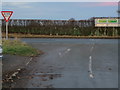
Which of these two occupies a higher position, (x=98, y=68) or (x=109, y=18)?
(x=109, y=18)

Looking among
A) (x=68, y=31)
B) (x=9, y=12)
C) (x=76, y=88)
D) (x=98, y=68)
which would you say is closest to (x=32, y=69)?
(x=98, y=68)

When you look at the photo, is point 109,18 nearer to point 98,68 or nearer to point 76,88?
point 98,68

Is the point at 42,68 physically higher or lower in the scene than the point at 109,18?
lower

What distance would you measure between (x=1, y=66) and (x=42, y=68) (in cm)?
181

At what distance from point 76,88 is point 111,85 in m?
1.27

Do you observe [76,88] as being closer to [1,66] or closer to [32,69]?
[32,69]

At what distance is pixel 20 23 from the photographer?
44562 mm

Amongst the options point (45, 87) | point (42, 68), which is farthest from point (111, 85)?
point (42, 68)

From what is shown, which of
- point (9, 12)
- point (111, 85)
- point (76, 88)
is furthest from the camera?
point (9, 12)

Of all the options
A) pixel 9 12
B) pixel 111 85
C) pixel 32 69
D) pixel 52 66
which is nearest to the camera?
pixel 111 85

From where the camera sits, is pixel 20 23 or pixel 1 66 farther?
pixel 20 23

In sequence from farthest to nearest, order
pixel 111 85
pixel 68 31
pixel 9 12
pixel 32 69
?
1. pixel 68 31
2. pixel 9 12
3. pixel 32 69
4. pixel 111 85

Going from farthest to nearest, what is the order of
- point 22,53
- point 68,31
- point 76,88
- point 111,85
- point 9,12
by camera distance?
point 68,31, point 9,12, point 22,53, point 111,85, point 76,88

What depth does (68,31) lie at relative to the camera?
43031mm
